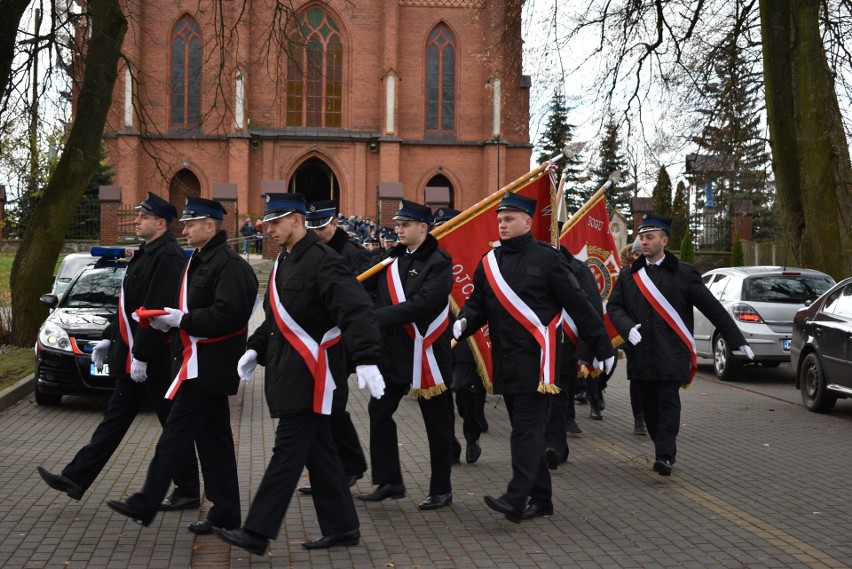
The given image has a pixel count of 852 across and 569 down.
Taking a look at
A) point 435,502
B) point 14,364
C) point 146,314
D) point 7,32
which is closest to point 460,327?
point 435,502

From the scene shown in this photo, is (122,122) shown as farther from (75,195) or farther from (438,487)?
(438,487)

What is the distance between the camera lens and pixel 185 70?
160ft

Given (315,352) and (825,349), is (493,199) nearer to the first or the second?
(315,352)

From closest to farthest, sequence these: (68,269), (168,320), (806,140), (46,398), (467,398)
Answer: (168,320), (467,398), (46,398), (806,140), (68,269)

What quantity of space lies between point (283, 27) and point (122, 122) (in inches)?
1305

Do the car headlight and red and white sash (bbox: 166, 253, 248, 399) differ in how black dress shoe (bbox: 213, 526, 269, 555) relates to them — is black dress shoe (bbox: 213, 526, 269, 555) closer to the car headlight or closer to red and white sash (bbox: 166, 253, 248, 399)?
red and white sash (bbox: 166, 253, 248, 399)

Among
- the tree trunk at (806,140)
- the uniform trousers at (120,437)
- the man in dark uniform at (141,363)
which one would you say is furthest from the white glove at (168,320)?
the tree trunk at (806,140)

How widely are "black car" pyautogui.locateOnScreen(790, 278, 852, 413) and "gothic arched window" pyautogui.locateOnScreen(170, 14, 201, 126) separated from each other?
3922 cm

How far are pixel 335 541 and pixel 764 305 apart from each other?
11381 mm

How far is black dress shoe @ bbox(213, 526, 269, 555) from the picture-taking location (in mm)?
5617

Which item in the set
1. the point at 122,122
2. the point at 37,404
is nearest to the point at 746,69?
the point at 37,404

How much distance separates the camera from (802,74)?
18.4m

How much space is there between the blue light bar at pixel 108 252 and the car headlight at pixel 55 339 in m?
0.98

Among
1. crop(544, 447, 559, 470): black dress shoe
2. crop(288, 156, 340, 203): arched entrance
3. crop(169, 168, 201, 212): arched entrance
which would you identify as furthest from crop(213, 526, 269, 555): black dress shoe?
crop(288, 156, 340, 203): arched entrance
